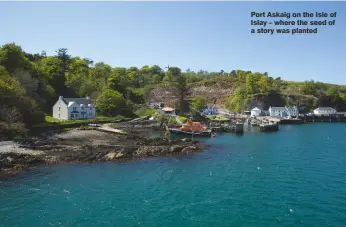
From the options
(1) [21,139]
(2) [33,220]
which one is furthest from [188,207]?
(1) [21,139]

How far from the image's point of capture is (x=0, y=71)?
78312 millimetres

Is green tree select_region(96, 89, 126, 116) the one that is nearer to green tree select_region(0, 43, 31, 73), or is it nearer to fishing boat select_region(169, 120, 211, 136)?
green tree select_region(0, 43, 31, 73)

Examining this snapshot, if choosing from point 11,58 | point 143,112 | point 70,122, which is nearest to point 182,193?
point 70,122

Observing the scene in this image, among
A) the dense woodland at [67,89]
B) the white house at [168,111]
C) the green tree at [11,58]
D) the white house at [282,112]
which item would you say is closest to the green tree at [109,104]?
the dense woodland at [67,89]

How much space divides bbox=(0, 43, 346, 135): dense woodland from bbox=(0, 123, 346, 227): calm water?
32.5 meters

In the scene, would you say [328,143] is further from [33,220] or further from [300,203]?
[33,220]

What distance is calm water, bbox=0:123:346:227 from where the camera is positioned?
26.8m

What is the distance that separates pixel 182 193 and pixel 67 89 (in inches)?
3645

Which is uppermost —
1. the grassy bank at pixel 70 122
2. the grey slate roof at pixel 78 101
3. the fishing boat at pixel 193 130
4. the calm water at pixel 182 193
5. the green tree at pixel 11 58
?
the green tree at pixel 11 58

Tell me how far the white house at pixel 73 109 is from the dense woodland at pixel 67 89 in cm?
501

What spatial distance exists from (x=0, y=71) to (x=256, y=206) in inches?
2946

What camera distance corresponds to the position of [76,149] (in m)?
51.9

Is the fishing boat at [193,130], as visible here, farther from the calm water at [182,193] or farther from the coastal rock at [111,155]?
the coastal rock at [111,155]

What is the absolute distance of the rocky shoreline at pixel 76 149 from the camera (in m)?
43.4
